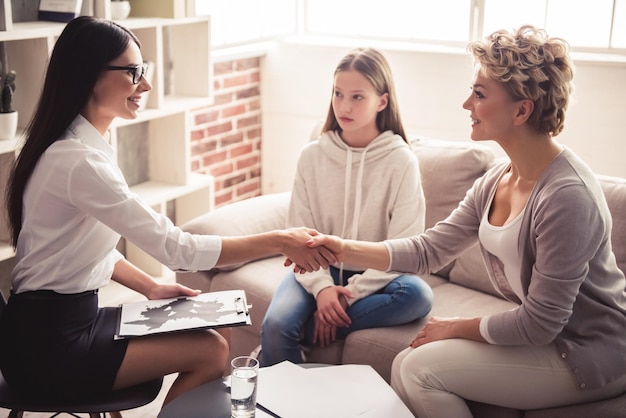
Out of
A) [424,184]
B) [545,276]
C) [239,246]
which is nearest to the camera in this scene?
[545,276]

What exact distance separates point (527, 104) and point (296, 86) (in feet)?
8.62

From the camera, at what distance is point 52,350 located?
1.97 meters

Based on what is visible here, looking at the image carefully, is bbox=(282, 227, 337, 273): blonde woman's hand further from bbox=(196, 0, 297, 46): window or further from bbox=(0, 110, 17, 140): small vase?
bbox=(196, 0, 297, 46): window

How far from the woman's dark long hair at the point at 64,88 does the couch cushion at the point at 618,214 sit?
5.28ft

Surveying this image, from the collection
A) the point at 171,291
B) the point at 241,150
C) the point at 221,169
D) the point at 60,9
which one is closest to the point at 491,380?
the point at 171,291

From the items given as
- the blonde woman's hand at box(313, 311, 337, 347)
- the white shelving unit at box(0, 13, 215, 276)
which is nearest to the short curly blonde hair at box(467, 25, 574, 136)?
the blonde woman's hand at box(313, 311, 337, 347)

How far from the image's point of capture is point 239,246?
2.22m

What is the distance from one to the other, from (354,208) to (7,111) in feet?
4.31

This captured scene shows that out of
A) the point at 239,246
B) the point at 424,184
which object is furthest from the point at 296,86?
the point at 239,246

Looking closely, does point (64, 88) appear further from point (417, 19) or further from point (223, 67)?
point (417, 19)

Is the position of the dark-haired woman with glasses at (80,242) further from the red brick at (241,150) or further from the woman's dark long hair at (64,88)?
the red brick at (241,150)

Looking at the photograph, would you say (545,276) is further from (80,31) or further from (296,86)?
(296,86)

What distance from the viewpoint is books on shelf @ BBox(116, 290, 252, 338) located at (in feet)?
6.63

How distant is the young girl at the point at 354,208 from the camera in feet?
8.16
